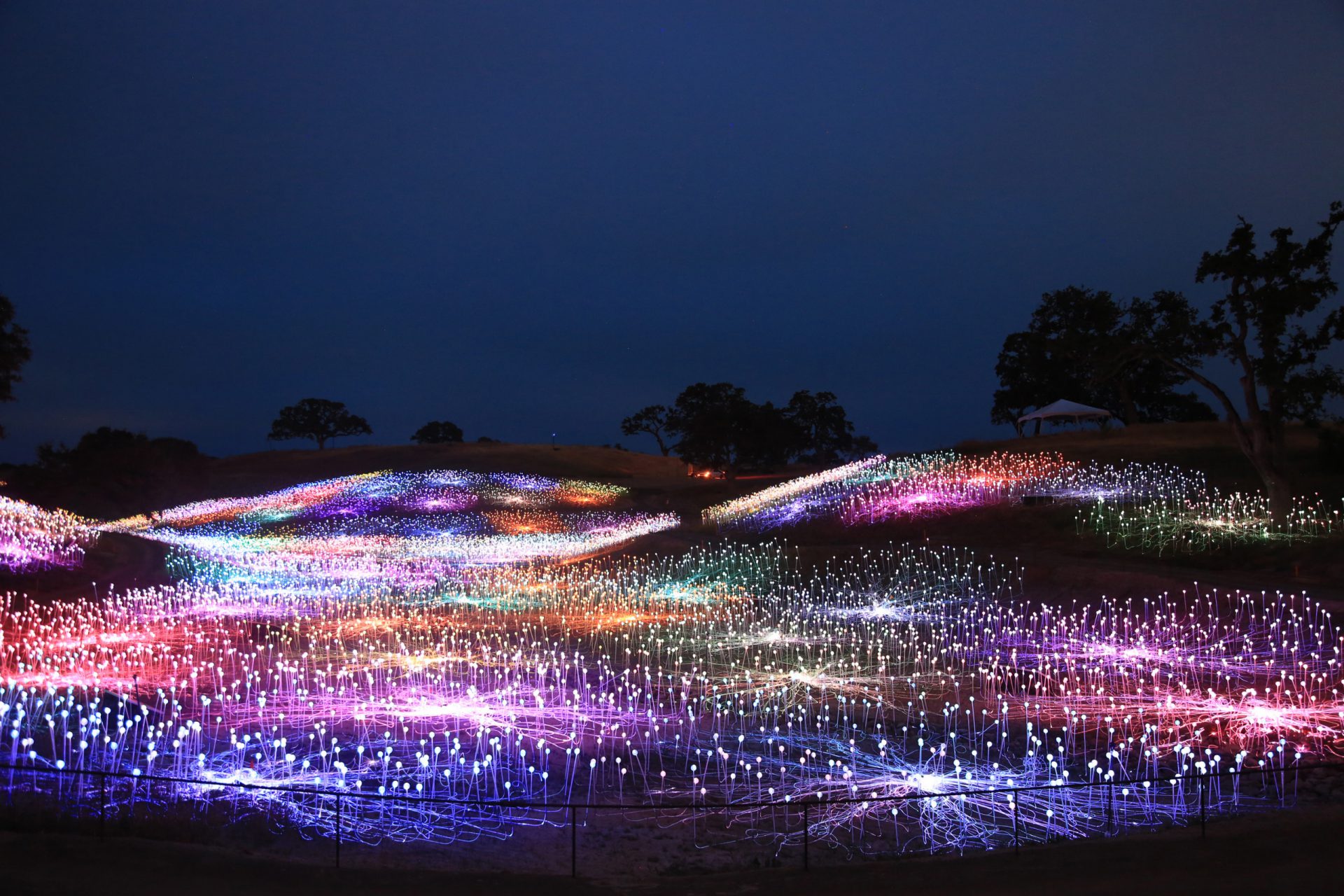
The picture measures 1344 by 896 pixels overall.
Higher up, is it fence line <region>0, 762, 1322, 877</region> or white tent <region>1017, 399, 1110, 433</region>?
white tent <region>1017, 399, 1110, 433</region>

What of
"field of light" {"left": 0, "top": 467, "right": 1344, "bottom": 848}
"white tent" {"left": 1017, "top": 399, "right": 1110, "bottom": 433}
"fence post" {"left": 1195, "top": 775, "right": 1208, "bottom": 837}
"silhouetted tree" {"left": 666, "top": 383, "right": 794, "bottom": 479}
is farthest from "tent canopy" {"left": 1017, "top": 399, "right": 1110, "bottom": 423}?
"fence post" {"left": 1195, "top": 775, "right": 1208, "bottom": 837}

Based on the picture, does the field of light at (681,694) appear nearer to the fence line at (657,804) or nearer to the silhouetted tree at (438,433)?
the fence line at (657,804)

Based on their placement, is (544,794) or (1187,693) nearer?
(544,794)

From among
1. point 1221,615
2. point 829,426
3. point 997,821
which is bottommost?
point 997,821

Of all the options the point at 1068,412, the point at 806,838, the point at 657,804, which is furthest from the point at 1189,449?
the point at 806,838

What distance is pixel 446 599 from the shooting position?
68.4ft

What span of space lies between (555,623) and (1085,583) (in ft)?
32.5

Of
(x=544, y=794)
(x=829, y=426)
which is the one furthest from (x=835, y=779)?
(x=829, y=426)

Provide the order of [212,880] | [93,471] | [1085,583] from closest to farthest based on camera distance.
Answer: [212,880] < [1085,583] < [93,471]

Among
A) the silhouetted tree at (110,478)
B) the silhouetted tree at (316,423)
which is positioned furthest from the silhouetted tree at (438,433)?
the silhouetted tree at (110,478)

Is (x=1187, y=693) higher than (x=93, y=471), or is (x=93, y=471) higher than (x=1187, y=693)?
(x=93, y=471)

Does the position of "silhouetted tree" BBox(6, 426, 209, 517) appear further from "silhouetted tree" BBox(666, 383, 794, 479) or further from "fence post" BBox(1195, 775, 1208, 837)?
"fence post" BBox(1195, 775, 1208, 837)

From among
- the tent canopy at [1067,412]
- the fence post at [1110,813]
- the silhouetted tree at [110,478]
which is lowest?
the fence post at [1110,813]

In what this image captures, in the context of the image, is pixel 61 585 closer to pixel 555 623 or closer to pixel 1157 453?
pixel 555 623
